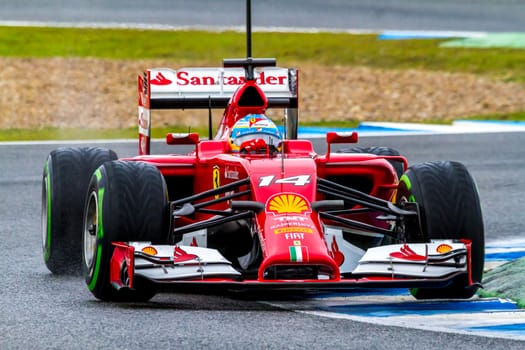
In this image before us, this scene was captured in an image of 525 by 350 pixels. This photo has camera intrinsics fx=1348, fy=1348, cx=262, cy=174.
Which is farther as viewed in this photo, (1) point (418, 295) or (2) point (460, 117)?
(2) point (460, 117)

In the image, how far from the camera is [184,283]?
6.75 meters

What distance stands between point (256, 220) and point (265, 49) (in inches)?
547

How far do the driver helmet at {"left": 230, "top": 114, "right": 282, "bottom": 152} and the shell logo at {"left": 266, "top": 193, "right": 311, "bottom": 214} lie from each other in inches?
45.8

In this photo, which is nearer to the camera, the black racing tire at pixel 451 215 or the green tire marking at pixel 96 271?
the green tire marking at pixel 96 271

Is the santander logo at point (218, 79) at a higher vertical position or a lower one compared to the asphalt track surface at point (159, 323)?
higher

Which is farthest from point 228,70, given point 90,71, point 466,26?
point 466,26

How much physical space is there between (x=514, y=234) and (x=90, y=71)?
10.5 metres

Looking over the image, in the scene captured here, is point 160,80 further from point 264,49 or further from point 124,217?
point 264,49

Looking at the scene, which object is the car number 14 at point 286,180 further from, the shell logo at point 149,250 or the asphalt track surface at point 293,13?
the asphalt track surface at point 293,13

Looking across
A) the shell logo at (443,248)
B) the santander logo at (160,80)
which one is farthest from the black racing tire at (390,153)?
the shell logo at (443,248)

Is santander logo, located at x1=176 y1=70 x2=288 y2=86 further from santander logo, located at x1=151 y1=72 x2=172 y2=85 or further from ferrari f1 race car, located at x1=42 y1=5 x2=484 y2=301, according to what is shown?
ferrari f1 race car, located at x1=42 y1=5 x2=484 y2=301

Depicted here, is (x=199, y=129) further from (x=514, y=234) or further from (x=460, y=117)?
(x=514, y=234)

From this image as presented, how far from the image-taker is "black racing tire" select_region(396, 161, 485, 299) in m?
7.30

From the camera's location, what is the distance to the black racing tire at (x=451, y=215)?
730 centimetres
